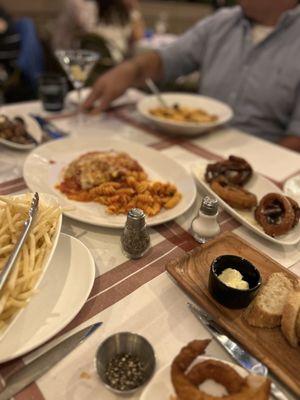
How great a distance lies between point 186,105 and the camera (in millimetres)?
2170

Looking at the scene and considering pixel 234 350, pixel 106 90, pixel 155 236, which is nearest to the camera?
pixel 234 350

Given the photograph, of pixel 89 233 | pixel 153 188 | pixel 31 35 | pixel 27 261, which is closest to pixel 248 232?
pixel 153 188

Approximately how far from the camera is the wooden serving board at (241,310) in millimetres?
737

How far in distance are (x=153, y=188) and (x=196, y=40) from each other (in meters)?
1.75

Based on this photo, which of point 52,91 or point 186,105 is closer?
point 52,91

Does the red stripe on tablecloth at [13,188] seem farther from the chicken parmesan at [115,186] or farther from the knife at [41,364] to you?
the knife at [41,364]

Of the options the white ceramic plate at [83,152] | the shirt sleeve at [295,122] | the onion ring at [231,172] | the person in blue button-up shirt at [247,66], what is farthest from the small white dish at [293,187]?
the shirt sleeve at [295,122]

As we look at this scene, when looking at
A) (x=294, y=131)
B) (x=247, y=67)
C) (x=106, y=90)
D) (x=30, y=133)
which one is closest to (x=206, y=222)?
(x=30, y=133)

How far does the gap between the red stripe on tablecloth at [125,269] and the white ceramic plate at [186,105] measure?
2.80 feet

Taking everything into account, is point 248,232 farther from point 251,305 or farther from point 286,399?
point 286,399

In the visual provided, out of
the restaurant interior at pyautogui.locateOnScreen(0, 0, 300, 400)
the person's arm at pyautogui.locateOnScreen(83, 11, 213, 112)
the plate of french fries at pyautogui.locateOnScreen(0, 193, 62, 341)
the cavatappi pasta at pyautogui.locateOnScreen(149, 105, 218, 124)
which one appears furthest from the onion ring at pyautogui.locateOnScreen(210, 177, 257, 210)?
the person's arm at pyautogui.locateOnScreen(83, 11, 213, 112)

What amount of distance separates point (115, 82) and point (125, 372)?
5.48 ft

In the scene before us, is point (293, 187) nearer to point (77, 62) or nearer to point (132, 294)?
point (132, 294)

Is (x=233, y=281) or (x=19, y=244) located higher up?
(x=19, y=244)
